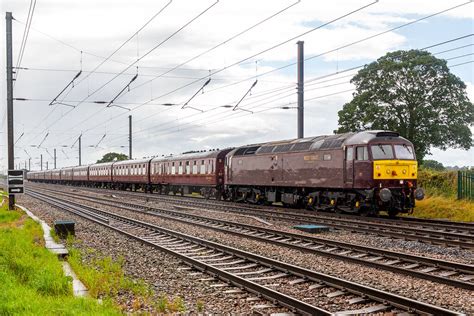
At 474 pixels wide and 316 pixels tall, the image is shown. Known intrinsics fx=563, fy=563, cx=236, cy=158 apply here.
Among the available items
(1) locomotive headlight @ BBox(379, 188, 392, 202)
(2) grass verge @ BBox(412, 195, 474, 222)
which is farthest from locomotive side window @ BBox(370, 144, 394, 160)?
(2) grass verge @ BBox(412, 195, 474, 222)

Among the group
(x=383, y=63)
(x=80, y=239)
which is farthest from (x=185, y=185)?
(x=80, y=239)

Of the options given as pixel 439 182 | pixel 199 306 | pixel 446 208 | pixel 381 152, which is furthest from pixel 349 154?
pixel 199 306

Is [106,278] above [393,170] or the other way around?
the other way around

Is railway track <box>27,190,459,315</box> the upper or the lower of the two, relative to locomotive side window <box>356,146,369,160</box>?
lower

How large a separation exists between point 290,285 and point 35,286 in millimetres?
4225

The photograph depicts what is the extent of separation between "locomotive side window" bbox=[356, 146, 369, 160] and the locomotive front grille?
1.66ft

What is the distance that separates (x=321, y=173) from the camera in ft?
80.6

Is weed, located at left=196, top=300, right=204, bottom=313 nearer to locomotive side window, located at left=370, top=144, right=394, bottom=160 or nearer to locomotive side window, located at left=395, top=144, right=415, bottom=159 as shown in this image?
locomotive side window, located at left=370, top=144, right=394, bottom=160

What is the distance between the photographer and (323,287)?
951 cm

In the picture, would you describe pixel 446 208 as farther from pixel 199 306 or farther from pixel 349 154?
pixel 199 306

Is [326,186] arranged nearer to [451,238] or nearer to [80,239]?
[451,238]

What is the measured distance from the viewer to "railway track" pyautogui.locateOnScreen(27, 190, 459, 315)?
25.9 ft

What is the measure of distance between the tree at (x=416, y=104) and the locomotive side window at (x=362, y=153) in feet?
60.0

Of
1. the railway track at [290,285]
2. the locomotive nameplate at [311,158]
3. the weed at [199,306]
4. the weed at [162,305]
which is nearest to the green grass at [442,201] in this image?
the locomotive nameplate at [311,158]
